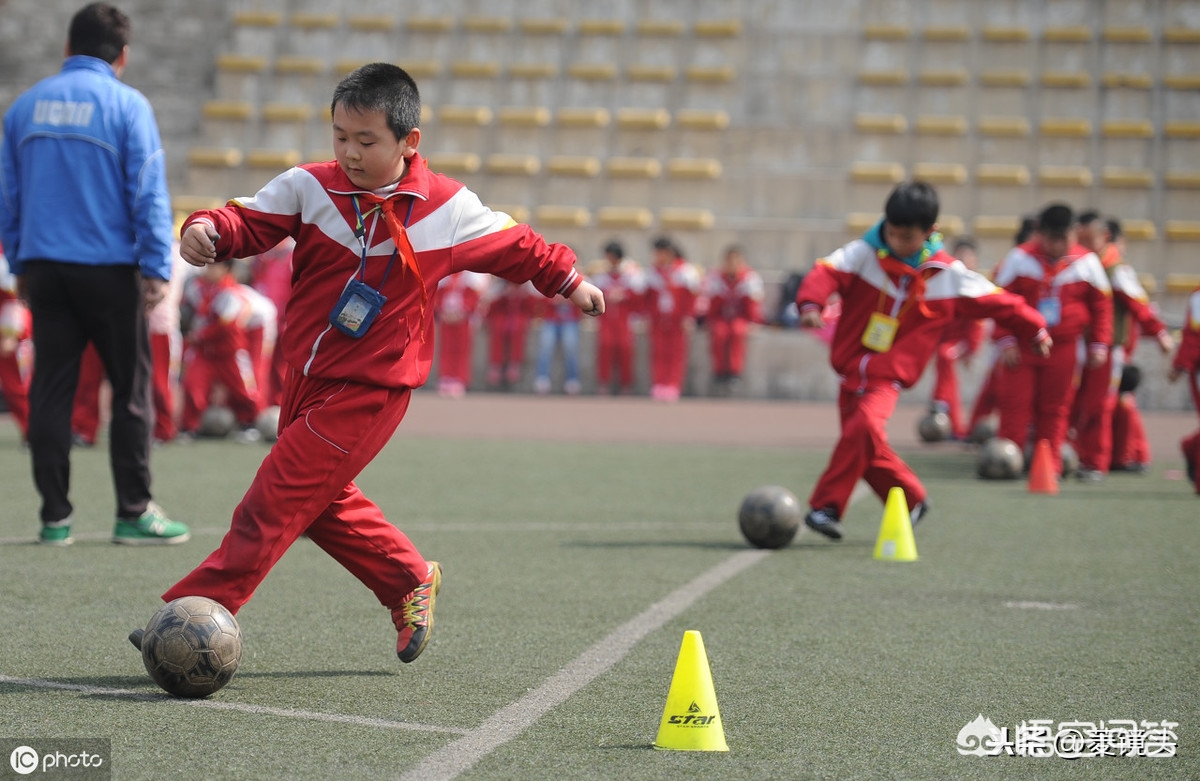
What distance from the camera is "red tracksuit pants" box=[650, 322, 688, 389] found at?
876 inches

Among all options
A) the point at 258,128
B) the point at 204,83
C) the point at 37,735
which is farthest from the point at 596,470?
the point at 204,83

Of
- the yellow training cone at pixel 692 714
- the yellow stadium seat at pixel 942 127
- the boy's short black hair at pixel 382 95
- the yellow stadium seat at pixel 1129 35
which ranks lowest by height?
the yellow training cone at pixel 692 714

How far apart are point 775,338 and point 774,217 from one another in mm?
3113

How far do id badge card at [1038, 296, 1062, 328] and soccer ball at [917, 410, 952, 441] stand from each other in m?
3.64

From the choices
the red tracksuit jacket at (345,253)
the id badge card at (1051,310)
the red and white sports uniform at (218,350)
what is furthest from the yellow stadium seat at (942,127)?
the red tracksuit jacket at (345,253)

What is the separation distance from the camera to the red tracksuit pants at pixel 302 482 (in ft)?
15.6

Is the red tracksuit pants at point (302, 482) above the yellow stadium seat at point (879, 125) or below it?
below

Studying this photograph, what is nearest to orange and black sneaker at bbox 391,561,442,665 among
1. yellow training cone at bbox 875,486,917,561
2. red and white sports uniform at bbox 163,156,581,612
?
red and white sports uniform at bbox 163,156,581,612

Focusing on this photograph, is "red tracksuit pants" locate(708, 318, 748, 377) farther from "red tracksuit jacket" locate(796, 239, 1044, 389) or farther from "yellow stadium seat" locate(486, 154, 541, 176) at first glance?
"red tracksuit jacket" locate(796, 239, 1044, 389)

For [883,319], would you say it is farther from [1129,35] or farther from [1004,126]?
[1129,35]

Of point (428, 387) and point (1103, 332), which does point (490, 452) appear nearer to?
point (1103, 332)

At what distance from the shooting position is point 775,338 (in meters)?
22.0

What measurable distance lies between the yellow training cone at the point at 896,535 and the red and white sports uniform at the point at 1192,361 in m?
4.51

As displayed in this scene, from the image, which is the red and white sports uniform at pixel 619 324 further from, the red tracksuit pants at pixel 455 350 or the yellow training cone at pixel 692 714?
the yellow training cone at pixel 692 714
